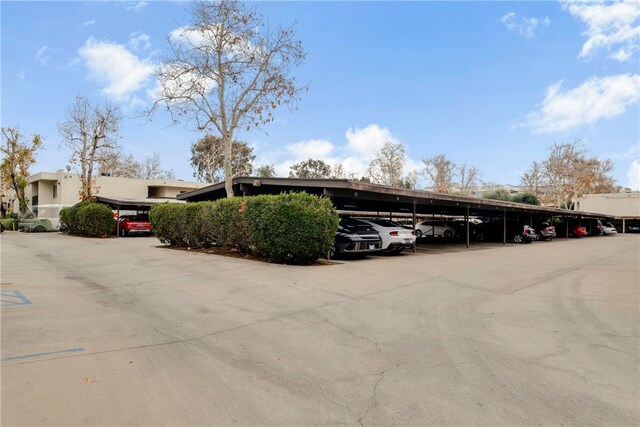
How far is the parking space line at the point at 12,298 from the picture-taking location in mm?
6562

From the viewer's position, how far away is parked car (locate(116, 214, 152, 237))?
2720cm

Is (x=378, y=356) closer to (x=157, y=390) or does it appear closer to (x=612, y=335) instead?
(x=157, y=390)

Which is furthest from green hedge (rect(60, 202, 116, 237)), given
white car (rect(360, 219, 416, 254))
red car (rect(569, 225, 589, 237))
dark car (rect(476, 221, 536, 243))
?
red car (rect(569, 225, 589, 237))

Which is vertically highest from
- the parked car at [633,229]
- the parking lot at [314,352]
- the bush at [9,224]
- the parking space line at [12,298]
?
the bush at [9,224]

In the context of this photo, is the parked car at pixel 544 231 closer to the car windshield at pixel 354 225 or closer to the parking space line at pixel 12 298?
the car windshield at pixel 354 225

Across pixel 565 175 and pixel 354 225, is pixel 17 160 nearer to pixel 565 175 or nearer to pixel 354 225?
pixel 354 225

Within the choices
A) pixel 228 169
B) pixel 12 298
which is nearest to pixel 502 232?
pixel 228 169

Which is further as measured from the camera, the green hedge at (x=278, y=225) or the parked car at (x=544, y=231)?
the parked car at (x=544, y=231)

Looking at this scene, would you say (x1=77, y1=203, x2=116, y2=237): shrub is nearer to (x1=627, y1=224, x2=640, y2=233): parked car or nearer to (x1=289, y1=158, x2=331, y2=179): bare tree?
(x1=289, y1=158, x2=331, y2=179): bare tree

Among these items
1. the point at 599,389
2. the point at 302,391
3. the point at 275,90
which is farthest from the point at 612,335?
the point at 275,90

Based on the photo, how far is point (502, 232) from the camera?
2736 centimetres

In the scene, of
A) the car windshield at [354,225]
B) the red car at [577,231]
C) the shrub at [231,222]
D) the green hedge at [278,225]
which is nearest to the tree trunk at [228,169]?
the green hedge at [278,225]

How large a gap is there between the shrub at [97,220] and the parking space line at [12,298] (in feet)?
63.5

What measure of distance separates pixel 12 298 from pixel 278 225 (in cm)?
644
